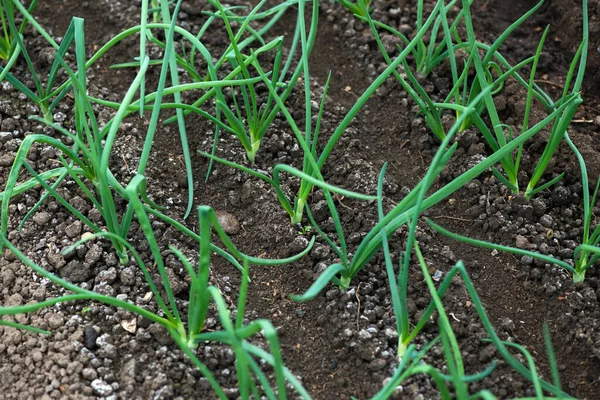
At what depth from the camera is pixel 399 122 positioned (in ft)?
7.17

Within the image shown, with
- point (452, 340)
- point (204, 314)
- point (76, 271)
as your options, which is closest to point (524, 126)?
point (452, 340)

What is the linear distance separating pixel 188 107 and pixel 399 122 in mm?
689

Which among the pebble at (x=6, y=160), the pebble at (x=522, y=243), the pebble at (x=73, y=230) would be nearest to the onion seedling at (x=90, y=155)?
the pebble at (x=73, y=230)

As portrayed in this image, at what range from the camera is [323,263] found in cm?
181

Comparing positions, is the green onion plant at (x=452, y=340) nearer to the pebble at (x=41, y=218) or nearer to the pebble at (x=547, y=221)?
the pebble at (x=547, y=221)

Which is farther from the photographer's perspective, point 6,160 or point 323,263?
point 6,160

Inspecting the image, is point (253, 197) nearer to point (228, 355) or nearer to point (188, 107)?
point (188, 107)

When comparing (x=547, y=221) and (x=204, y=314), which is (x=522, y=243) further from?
(x=204, y=314)

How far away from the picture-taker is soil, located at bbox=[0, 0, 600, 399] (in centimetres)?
161

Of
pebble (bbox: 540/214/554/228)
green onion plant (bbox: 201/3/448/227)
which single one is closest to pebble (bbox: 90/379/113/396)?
green onion plant (bbox: 201/3/448/227)

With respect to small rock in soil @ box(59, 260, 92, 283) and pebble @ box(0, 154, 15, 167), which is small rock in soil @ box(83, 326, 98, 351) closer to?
small rock in soil @ box(59, 260, 92, 283)

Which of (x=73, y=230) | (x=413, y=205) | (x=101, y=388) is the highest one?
(x=413, y=205)

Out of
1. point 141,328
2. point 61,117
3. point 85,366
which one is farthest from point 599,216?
point 61,117

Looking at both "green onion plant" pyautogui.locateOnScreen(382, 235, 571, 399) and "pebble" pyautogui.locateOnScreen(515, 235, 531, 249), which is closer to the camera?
"green onion plant" pyautogui.locateOnScreen(382, 235, 571, 399)
